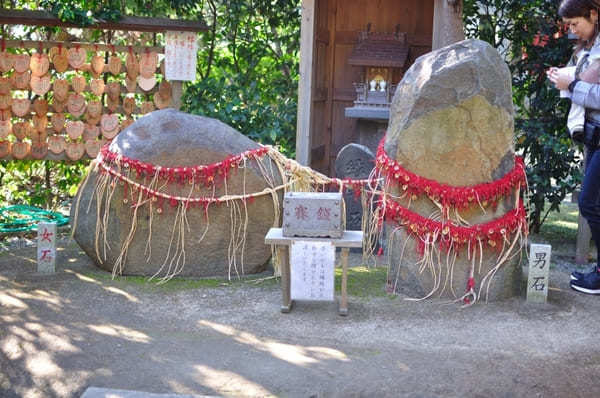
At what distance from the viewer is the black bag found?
473 centimetres

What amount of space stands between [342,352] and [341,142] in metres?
4.38

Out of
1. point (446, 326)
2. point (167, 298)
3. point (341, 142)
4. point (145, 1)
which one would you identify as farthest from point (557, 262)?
point (145, 1)

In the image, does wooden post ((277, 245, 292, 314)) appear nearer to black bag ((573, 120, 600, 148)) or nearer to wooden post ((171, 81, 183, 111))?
black bag ((573, 120, 600, 148))

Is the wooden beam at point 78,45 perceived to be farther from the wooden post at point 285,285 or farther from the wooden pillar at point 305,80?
the wooden post at point 285,285

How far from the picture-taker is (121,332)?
4.11 m

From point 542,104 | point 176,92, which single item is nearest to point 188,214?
point 176,92

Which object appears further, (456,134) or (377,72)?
(377,72)

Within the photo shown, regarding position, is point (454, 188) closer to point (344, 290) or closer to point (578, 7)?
point (344, 290)

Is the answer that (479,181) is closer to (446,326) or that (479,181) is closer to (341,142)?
(446,326)

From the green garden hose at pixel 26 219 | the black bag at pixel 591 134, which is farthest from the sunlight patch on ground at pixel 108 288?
the black bag at pixel 591 134

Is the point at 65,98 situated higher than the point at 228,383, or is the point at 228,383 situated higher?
the point at 65,98

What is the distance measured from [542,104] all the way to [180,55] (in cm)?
338

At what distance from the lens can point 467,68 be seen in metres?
4.65

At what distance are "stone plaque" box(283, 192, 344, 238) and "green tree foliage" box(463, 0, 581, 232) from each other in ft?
8.31
